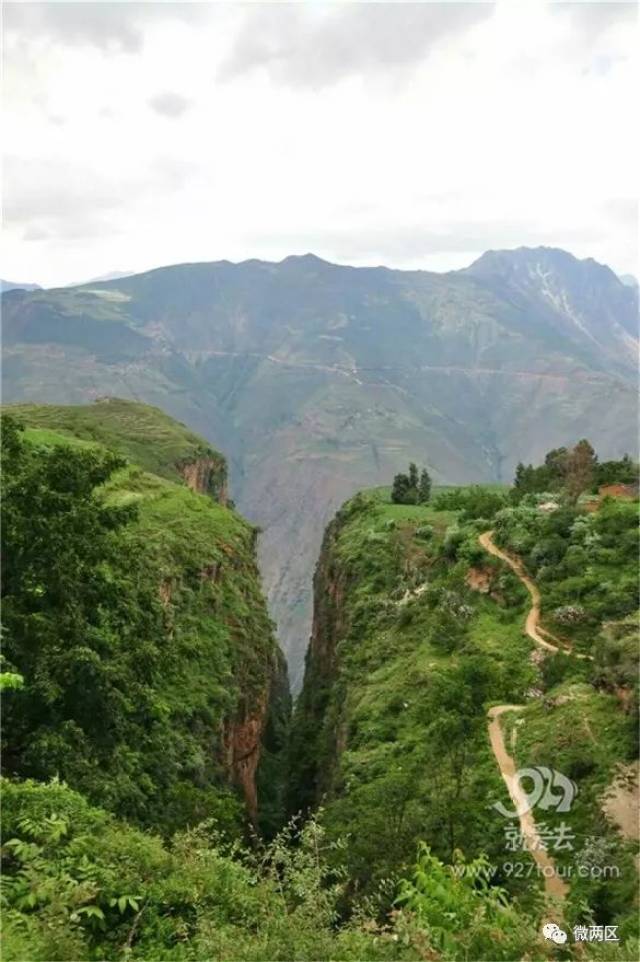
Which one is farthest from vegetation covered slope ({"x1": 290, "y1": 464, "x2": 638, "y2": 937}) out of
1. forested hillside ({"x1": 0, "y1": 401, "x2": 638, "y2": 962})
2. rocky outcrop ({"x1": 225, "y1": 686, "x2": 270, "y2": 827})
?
rocky outcrop ({"x1": 225, "y1": 686, "x2": 270, "y2": 827})

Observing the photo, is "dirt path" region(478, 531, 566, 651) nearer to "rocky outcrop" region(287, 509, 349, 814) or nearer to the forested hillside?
the forested hillside

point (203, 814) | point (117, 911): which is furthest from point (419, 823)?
point (117, 911)

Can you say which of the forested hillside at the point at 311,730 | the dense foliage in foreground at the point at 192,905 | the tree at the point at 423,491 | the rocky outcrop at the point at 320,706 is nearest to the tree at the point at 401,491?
the tree at the point at 423,491

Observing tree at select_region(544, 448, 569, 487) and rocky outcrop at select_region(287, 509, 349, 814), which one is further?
→ tree at select_region(544, 448, 569, 487)

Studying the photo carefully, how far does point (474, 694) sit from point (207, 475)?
217ft

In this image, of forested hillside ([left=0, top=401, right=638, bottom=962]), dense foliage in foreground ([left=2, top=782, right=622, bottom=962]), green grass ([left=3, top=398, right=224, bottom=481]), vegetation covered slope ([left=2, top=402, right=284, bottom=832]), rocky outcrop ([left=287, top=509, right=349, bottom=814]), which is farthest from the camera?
green grass ([left=3, top=398, right=224, bottom=481])

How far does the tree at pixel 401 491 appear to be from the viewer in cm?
6575

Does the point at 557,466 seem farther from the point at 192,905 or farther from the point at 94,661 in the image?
the point at 192,905

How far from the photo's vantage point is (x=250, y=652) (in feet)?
123

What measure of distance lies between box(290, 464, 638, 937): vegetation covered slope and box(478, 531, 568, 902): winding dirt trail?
0.82 ft

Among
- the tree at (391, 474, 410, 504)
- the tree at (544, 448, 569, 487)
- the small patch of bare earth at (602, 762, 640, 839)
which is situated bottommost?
the small patch of bare earth at (602, 762, 640, 839)

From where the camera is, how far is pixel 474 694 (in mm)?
25375

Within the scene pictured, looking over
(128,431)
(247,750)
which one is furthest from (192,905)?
(128,431)

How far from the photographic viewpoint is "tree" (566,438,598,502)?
49.1m
